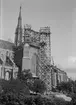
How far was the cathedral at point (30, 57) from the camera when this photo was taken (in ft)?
166

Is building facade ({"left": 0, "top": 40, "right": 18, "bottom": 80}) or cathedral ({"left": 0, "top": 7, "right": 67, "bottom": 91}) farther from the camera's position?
cathedral ({"left": 0, "top": 7, "right": 67, "bottom": 91})

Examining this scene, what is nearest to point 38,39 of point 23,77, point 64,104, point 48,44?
point 48,44

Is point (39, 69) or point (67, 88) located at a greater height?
point (39, 69)

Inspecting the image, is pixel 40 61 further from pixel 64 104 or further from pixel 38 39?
pixel 64 104

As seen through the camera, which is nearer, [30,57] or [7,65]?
[7,65]

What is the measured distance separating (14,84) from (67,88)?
28251 millimetres

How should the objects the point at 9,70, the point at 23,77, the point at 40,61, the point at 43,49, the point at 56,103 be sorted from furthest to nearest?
the point at 43,49
the point at 40,61
the point at 9,70
the point at 23,77
the point at 56,103

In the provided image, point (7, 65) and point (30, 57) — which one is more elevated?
point (30, 57)

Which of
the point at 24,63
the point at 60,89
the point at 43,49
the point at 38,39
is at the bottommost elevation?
the point at 60,89

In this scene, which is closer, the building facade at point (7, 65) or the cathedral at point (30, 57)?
the building facade at point (7, 65)

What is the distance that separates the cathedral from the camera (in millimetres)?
50612

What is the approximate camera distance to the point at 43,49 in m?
61.9

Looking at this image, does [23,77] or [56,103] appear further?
[23,77]

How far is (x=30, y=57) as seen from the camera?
54.7m
